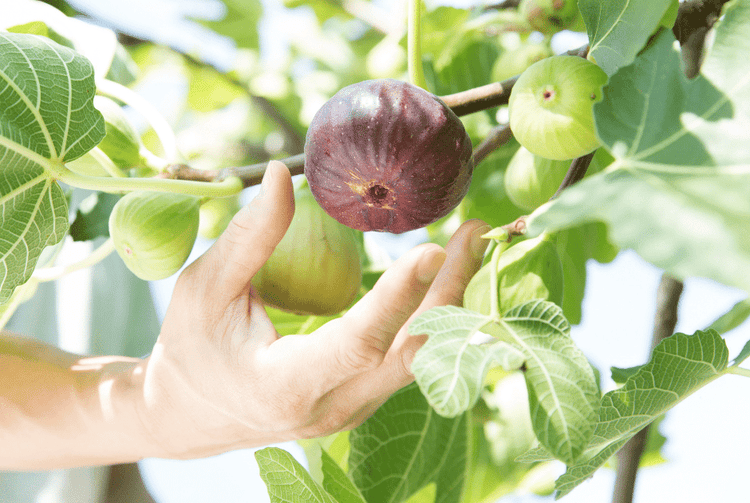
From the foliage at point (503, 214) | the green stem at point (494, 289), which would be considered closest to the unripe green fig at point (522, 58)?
the foliage at point (503, 214)

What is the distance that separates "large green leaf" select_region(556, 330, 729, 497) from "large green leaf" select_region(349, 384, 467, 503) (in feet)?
1.04

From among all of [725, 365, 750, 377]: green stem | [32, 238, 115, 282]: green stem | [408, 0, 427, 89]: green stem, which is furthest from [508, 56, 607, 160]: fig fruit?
[32, 238, 115, 282]: green stem

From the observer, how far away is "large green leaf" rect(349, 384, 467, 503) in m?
0.76

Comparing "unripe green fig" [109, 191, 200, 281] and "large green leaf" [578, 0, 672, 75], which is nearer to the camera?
"large green leaf" [578, 0, 672, 75]

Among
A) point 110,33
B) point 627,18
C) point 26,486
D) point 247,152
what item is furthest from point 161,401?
point 26,486

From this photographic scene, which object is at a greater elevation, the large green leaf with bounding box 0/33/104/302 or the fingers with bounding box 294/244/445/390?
the large green leaf with bounding box 0/33/104/302

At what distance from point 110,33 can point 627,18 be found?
63cm

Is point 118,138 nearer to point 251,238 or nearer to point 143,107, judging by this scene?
point 143,107

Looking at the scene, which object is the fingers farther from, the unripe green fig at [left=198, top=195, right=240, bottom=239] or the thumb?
the unripe green fig at [left=198, top=195, right=240, bottom=239]

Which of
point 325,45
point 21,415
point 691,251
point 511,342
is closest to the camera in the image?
point 691,251

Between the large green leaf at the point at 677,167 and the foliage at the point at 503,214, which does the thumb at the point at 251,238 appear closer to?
the foliage at the point at 503,214

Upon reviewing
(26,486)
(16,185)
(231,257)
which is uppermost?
(16,185)

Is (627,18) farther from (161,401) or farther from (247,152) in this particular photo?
(247,152)

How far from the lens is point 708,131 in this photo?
0.33m
